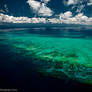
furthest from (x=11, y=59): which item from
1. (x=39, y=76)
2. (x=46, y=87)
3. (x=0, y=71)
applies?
(x=46, y=87)

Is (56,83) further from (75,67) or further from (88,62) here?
(88,62)

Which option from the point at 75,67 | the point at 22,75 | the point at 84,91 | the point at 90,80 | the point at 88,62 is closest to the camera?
the point at 84,91

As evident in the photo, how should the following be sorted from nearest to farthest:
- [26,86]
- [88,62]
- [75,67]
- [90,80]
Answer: [26,86], [90,80], [75,67], [88,62]

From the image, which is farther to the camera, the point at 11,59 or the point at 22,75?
the point at 11,59

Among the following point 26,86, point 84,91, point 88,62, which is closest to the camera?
point 84,91

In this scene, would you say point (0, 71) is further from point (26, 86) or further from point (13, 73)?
point (26, 86)

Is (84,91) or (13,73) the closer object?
(84,91)

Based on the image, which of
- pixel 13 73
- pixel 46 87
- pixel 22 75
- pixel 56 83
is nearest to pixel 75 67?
pixel 56 83

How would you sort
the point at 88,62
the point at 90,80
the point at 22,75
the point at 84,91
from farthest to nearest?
the point at 88,62
the point at 22,75
the point at 90,80
the point at 84,91
